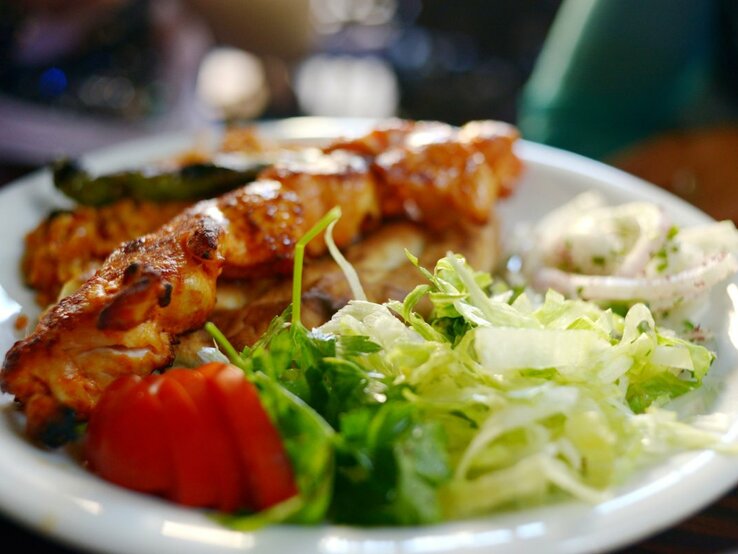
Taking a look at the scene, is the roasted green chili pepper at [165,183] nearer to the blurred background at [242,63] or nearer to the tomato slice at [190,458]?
the blurred background at [242,63]

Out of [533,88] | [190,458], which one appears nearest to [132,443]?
[190,458]

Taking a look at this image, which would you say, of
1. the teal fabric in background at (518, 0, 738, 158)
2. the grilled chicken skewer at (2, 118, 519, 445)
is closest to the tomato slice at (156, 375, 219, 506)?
the grilled chicken skewer at (2, 118, 519, 445)

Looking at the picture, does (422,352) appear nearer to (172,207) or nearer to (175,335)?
(175,335)

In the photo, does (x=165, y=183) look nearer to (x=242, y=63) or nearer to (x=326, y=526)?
(x=326, y=526)

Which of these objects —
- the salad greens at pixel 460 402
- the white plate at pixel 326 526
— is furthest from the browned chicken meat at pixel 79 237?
the salad greens at pixel 460 402

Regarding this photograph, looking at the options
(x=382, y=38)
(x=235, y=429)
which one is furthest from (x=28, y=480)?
(x=382, y=38)

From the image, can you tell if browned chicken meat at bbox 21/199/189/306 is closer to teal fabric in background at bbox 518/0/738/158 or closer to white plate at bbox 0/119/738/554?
white plate at bbox 0/119/738/554

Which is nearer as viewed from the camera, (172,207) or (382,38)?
(172,207)
